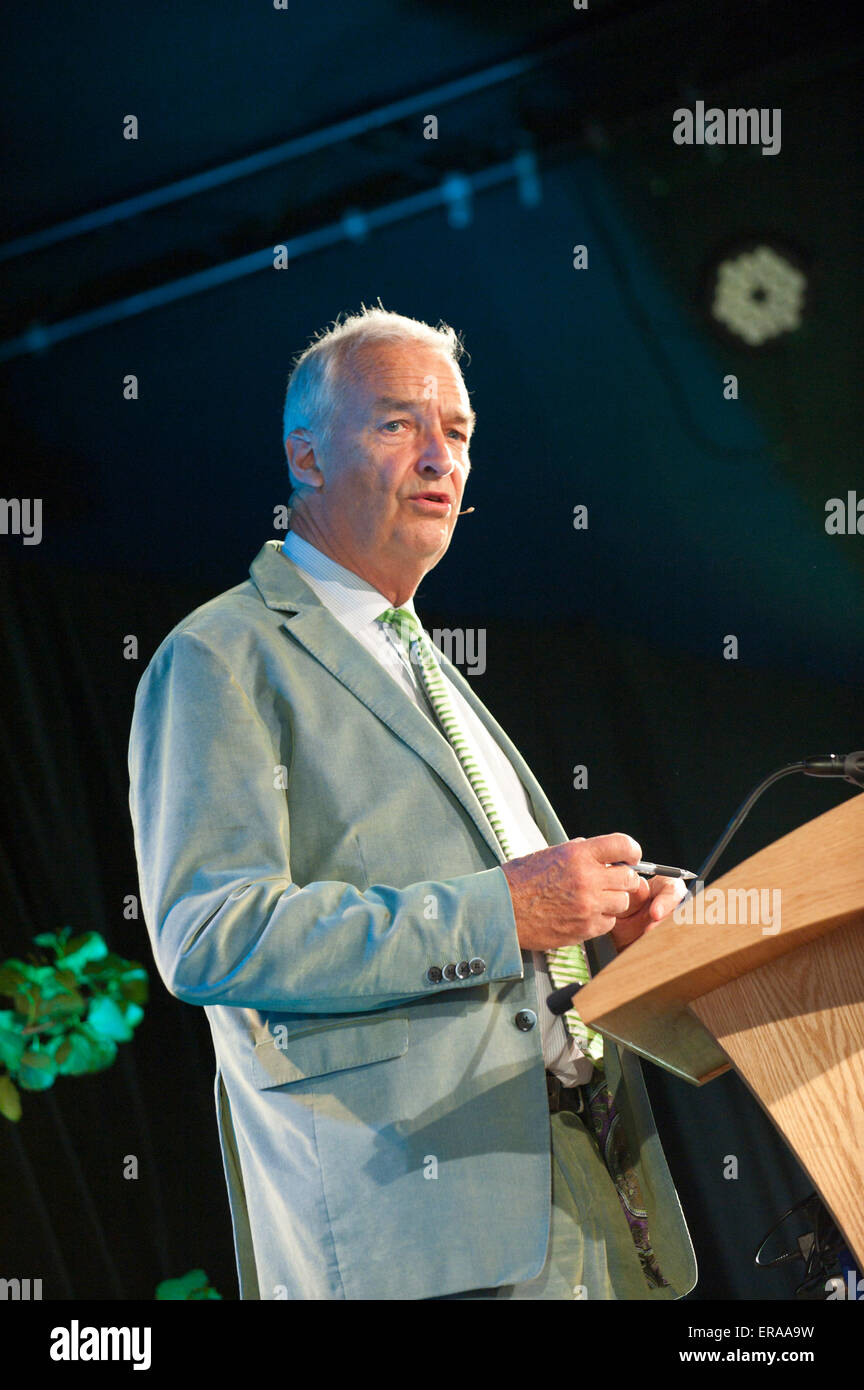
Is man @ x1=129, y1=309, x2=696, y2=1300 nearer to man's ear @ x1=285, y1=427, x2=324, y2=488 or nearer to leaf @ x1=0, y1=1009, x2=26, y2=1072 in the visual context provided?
man's ear @ x1=285, y1=427, x2=324, y2=488

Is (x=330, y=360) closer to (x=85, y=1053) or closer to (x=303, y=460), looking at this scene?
(x=303, y=460)

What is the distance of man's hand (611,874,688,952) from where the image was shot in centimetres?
175

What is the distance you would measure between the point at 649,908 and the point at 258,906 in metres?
0.57

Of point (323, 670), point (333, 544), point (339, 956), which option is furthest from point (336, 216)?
point (339, 956)

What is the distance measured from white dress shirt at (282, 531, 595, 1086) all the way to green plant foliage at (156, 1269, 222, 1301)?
1.33 metres

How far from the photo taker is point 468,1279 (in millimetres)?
1461

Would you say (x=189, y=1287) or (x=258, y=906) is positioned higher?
(x=258, y=906)

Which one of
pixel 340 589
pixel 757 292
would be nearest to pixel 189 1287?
pixel 340 589

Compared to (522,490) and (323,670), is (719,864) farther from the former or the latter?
(323,670)

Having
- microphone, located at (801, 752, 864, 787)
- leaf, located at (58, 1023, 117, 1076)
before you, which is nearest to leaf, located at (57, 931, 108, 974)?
leaf, located at (58, 1023, 117, 1076)

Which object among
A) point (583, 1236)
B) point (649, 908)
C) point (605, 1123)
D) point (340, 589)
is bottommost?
point (583, 1236)

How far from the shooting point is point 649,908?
1.76m

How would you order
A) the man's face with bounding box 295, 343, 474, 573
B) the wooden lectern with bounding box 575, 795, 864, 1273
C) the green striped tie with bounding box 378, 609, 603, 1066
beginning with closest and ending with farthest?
the wooden lectern with bounding box 575, 795, 864, 1273, the green striped tie with bounding box 378, 609, 603, 1066, the man's face with bounding box 295, 343, 474, 573

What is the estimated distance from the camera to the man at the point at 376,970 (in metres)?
1.48
